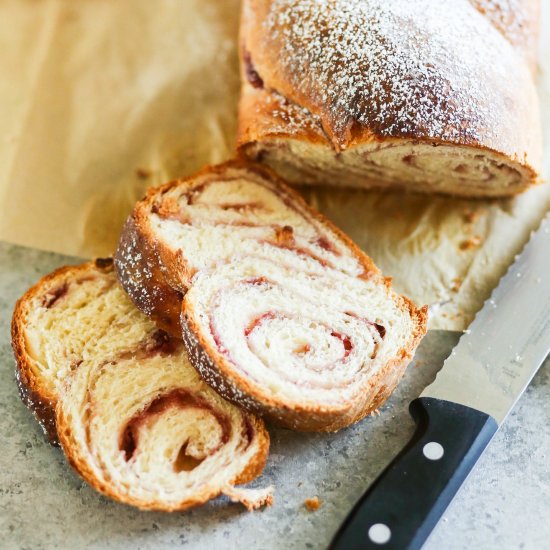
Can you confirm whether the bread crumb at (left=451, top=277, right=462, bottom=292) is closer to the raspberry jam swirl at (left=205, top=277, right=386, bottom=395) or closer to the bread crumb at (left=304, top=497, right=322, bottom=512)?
the raspberry jam swirl at (left=205, top=277, right=386, bottom=395)

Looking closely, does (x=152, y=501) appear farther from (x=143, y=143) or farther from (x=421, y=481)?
(x=143, y=143)

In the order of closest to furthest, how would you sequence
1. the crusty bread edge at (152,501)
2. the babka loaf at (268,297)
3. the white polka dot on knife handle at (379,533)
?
the white polka dot on knife handle at (379,533)
the crusty bread edge at (152,501)
the babka loaf at (268,297)

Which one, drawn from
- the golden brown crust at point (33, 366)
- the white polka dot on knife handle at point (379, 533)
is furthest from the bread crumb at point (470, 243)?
the golden brown crust at point (33, 366)

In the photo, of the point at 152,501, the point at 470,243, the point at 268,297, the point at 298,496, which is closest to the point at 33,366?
the point at 152,501

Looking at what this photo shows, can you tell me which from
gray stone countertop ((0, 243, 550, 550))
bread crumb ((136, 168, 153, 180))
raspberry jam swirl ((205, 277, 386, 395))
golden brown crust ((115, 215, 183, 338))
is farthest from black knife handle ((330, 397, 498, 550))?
bread crumb ((136, 168, 153, 180))

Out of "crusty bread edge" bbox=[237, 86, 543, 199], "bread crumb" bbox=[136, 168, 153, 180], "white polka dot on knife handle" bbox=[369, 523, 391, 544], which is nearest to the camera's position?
"white polka dot on knife handle" bbox=[369, 523, 391, 544]

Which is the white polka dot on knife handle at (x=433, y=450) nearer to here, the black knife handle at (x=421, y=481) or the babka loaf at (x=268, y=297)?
the black knife handle at (x=421, y=481)

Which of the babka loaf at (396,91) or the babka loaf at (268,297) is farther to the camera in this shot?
the babka loaf at (396,91)

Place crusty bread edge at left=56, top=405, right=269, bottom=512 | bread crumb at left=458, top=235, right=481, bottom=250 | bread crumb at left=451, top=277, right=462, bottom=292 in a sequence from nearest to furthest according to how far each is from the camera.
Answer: crusty bread edge at left=56, top=405, right=269, bottom=512 → bread crumb at left=451, top=277, right=462, bottom=292 → bread crumb at left=458, top=235, right=481, bottom=250
